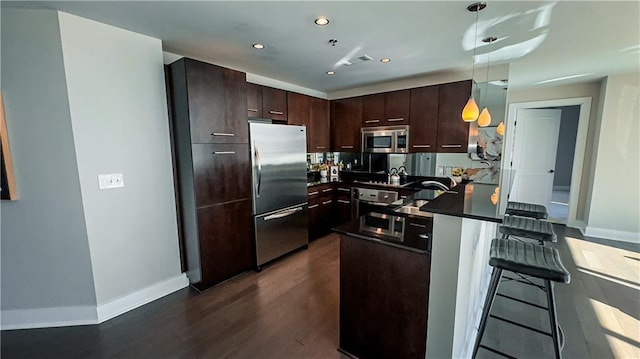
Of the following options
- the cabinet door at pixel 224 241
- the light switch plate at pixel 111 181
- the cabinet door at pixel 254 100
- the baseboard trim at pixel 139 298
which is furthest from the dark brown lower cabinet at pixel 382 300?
the cabinet door at pixel 254 100

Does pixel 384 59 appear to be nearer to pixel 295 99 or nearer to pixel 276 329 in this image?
pixel 295 99

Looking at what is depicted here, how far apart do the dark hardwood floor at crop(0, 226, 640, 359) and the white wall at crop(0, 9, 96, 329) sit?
29cm

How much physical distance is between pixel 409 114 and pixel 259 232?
104 inches

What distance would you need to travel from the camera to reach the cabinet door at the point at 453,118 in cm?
341

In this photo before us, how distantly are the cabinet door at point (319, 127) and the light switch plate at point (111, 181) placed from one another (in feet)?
8.26

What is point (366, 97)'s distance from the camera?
13.8ft

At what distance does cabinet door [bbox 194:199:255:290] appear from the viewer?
2.62 meters

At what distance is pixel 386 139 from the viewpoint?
13.4 feet

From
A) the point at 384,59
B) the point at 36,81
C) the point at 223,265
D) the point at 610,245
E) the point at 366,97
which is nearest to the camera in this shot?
the point at 36,81

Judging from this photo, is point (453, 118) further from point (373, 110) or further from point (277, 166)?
point (277, 166)

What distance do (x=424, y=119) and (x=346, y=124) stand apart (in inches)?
50.0

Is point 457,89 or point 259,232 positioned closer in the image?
point 259,232

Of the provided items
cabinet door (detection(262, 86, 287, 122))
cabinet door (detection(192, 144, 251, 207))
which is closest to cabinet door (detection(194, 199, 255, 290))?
cabinet door (detection(192, 144, 251, 207))

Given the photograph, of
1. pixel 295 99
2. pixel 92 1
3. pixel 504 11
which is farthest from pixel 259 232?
pixel 504 11
